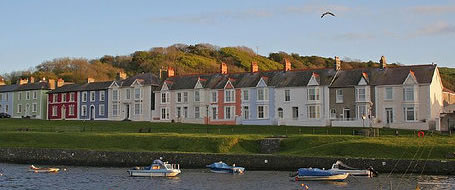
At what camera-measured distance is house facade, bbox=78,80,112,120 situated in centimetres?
9831

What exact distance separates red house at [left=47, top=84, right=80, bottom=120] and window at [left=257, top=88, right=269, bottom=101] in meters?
37.9

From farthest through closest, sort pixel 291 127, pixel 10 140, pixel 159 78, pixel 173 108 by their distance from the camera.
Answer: pixel 159 78 < pixel 173 108 < pixel 291 127 < pixel 10 140

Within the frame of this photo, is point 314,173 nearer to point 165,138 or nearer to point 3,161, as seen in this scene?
point 165,138

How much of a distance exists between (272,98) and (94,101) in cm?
3563

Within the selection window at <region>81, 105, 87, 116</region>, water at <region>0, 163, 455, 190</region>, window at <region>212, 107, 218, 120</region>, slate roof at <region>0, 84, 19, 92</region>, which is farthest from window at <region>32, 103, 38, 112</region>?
water at <region>0, 163, 455, 190</region>

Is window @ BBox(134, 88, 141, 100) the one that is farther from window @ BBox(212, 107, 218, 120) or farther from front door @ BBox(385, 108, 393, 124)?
front door @ BBox(385, 108, 393, 124)

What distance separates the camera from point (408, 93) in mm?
72438

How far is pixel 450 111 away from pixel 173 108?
42556 mm

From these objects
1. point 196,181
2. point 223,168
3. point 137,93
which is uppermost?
point 137,93

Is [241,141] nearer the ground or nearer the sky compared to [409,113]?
nearer the ground

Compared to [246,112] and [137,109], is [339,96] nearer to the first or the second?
[246,112]

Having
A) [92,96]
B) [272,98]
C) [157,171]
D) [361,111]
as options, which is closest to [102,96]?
[92,96]

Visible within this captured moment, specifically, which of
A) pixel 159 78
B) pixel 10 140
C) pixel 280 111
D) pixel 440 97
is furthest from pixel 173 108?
pixel 440 97

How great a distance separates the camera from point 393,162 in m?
46.2
